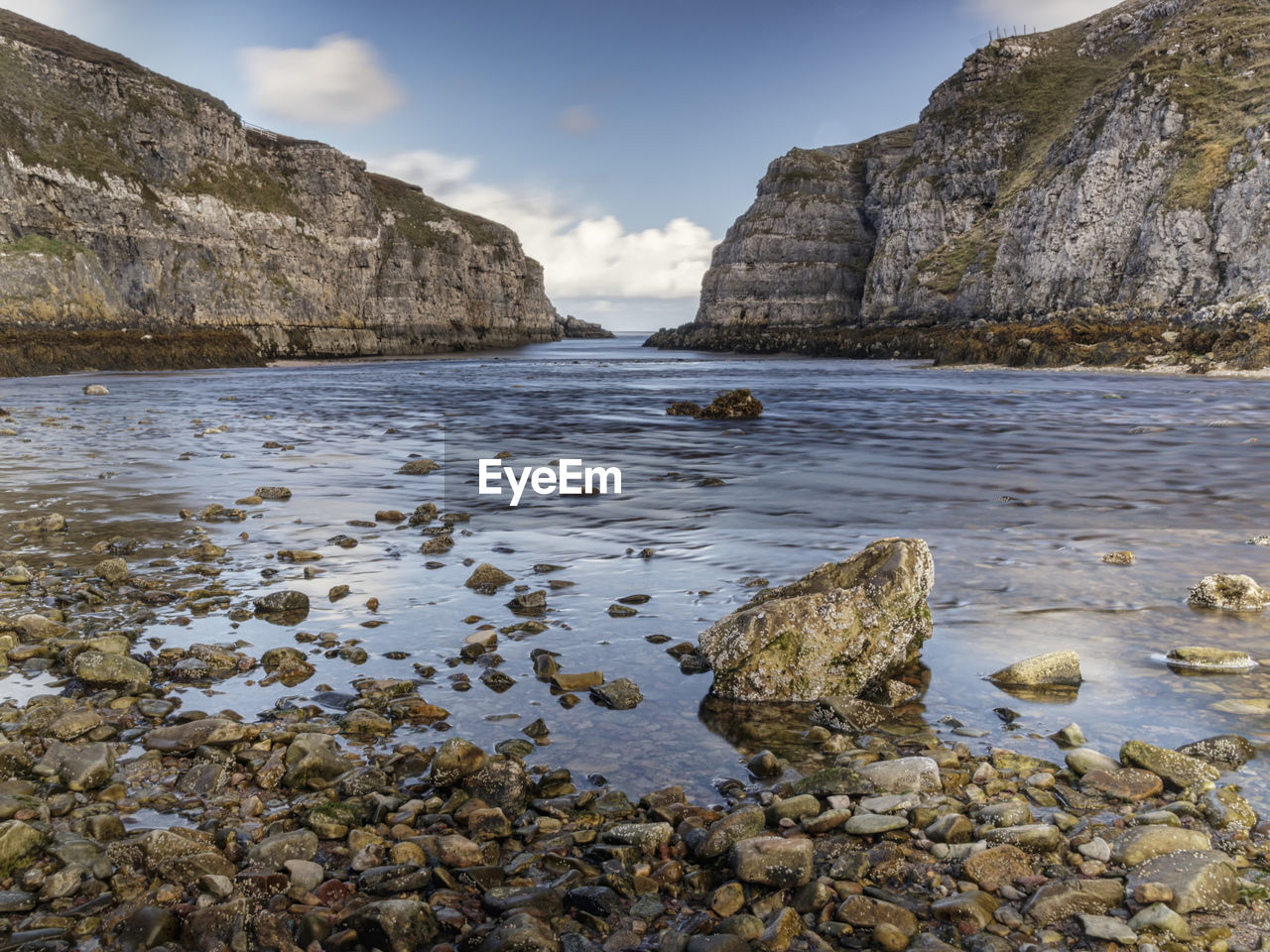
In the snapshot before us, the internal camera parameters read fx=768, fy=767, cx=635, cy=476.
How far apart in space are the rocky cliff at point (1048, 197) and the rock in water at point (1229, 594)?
58.0 meters

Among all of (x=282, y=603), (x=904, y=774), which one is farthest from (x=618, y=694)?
(x=282, y=603)

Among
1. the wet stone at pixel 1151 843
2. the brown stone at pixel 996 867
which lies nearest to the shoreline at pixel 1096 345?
the wet stone at pixel 1151 843

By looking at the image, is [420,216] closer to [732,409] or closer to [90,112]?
[90,112]

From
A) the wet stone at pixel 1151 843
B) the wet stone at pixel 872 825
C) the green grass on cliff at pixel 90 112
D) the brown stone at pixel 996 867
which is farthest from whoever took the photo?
the green grass on cliff at pixel 90 112

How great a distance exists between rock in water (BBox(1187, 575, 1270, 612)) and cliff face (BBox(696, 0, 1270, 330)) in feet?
192

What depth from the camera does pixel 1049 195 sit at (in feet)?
287

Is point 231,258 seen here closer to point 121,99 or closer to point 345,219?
point 121,99

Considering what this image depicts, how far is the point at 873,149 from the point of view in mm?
177625

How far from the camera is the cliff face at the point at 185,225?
241 feet

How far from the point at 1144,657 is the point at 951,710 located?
6.57 ft

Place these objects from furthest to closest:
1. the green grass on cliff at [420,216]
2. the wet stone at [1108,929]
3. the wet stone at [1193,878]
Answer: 1. the green grass on cliff at [420,216]
2. the wet stone at [1193,878]
3. the wet stone at [1108,929]

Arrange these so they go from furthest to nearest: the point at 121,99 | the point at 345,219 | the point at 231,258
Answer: the point at 345,219 → the point at 231,258 → the point at 121,99

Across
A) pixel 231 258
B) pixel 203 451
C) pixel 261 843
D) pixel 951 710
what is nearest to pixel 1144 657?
pixel 951 710

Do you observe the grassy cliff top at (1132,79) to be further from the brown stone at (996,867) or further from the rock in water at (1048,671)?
the brown stone at (996,867)
